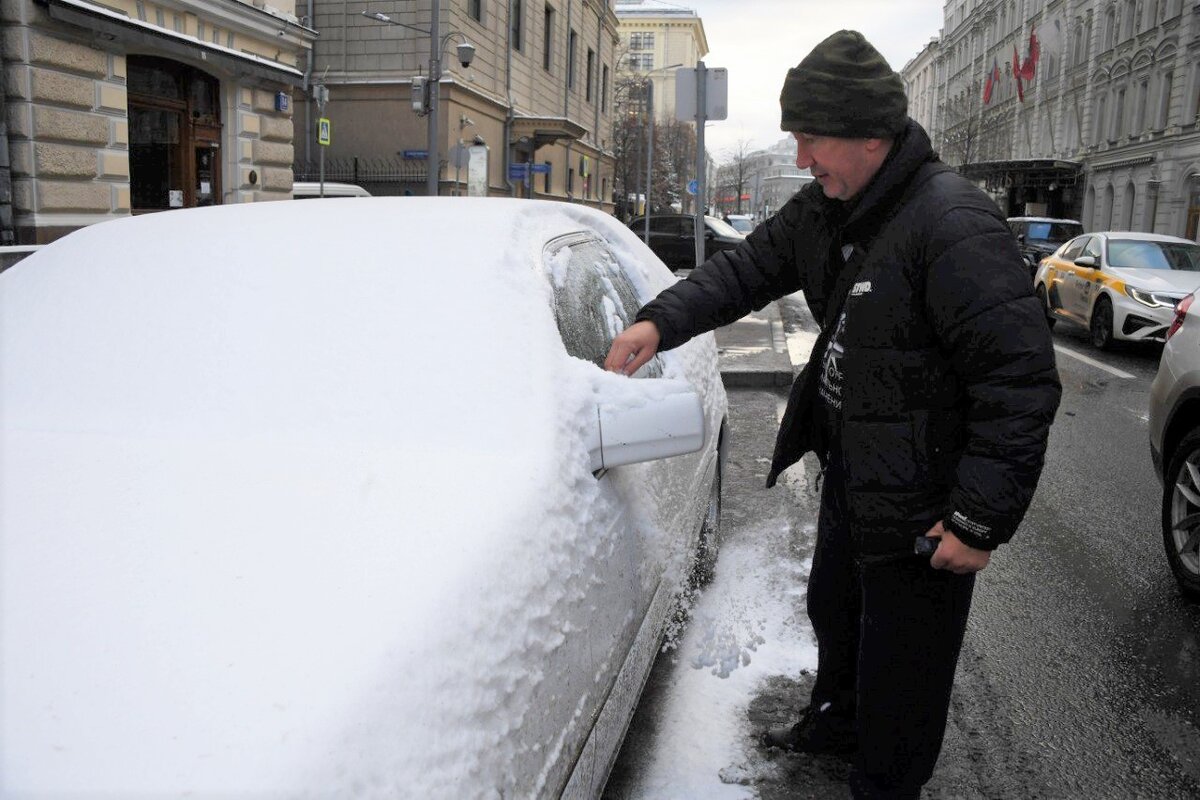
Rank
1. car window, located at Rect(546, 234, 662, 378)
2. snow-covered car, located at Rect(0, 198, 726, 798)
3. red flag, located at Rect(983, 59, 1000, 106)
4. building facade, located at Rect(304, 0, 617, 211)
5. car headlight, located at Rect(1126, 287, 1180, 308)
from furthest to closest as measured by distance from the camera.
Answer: red flag, located at Rect(983, 59, 1000, 106) → building facade, located at Rect(304, 0, 617, 211) → car headlight, located at Rect(1126, 287, 1180, 308) → car window, located at Rect(546, 234, 662, 378) → snow-covered car, located at Rect(0, 198, 726, 798)

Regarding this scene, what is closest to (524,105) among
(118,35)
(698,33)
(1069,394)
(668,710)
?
(118,35)

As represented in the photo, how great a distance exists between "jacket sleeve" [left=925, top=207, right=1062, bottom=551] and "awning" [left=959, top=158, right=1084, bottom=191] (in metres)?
37.9

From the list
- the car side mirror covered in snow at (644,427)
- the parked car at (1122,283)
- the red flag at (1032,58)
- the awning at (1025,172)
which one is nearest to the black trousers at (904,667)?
the car side mirror covered in snow at (644,427)

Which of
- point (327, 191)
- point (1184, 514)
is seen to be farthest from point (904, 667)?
point (327, 191)

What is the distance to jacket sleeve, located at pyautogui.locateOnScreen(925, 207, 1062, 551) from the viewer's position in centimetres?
192

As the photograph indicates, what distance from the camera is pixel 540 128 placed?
30625 millimetres

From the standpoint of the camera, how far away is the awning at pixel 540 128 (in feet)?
98.1

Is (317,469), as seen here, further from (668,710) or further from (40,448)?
(668,710)

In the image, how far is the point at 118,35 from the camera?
38.9 feet

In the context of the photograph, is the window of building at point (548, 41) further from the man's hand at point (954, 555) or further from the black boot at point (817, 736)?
the man's hand at point (954, 555)

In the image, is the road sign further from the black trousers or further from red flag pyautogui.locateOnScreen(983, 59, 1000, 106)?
red flag pyautogui.locateOnScreen(983, 59, 1000, 106)

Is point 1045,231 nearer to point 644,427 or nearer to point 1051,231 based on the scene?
point 1051,231

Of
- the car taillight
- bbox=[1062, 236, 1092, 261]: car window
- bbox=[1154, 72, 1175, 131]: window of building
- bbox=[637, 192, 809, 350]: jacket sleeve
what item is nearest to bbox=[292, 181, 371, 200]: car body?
bbox=[1062, 236, 1092, 261]: car window

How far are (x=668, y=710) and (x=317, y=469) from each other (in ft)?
5.01
